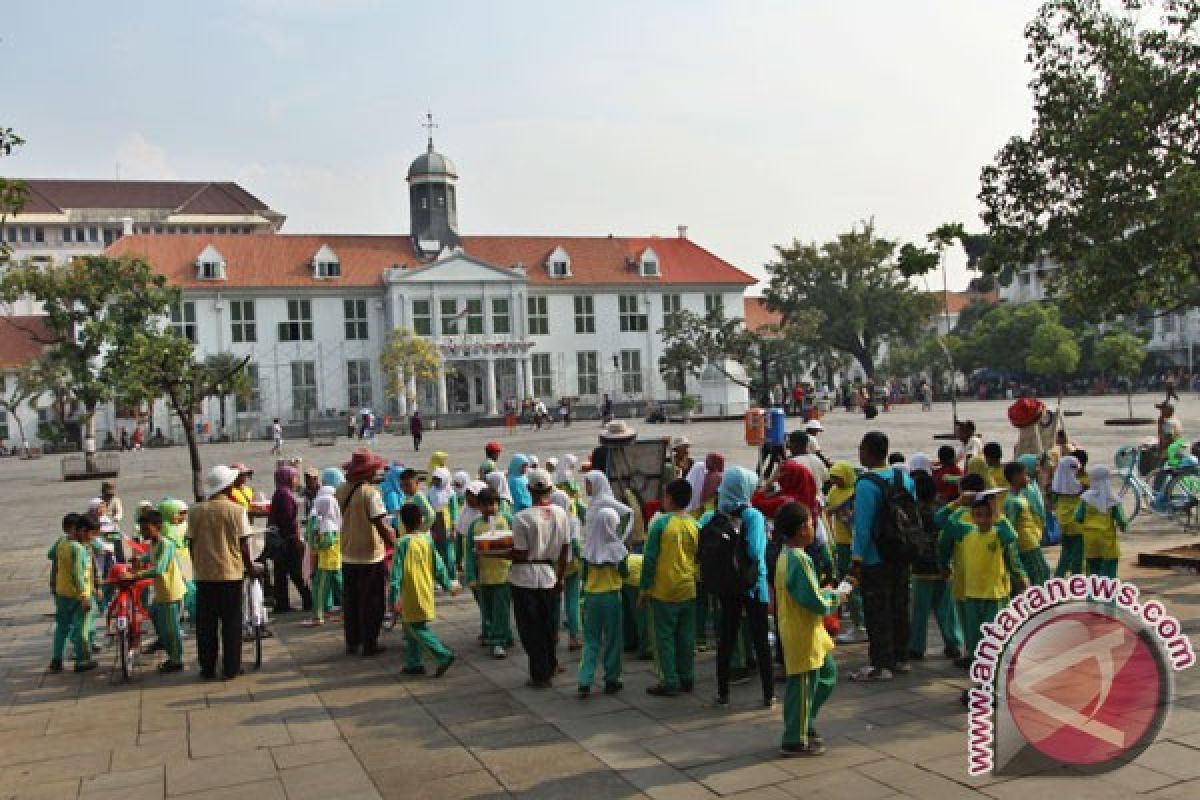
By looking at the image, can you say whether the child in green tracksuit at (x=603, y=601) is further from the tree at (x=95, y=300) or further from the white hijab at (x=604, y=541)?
the tree at (x=95, y=300)

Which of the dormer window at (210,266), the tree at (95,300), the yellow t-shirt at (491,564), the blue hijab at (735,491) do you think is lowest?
the yellow t-shirt at (491,564)

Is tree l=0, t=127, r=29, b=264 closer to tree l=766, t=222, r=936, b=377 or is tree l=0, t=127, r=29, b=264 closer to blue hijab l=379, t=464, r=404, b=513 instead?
blue hijab l=379, t=464, r=404, b=513

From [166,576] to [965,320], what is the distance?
7373 cm

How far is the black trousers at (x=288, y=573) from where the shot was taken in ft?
35.9

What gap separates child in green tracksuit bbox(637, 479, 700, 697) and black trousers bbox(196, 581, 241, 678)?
3505 mm

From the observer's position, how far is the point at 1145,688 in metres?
6.62

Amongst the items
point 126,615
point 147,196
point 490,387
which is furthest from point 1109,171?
point 147,196

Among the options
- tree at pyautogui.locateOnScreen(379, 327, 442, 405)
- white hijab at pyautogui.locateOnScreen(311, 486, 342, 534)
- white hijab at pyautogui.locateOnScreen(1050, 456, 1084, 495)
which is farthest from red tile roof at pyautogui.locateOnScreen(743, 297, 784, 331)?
white hijab at pyautogui.locateOnScreen(311, 486, 342, 534)

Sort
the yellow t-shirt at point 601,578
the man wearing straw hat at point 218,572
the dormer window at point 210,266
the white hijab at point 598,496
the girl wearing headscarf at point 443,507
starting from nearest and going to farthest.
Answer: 1. the yellow t-shirt at point 601,578
2. the white hijab at point 598,496
3. the man wearing straw hat at point 218,572
4. the girl wearing headscarf at point 443,507
5. the dormer window at point 210,266

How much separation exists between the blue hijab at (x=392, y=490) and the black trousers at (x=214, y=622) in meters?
2.97

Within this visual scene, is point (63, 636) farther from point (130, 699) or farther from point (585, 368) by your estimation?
point (585, 368)

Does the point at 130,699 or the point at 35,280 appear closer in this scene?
the point at 130,699

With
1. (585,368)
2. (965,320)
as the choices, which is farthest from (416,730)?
(965,320)

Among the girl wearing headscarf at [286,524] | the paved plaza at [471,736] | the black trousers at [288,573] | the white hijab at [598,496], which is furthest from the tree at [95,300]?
the white hijab at [598,496]
